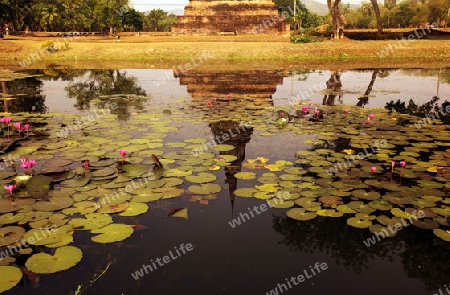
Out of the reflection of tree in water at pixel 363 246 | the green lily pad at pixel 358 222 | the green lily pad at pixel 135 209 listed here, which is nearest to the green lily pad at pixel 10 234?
the green lily pad at pixel 135 209

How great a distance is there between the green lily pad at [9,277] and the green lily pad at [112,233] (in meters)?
0.82

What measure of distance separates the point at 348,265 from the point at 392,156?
12.2 ft

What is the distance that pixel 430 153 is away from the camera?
6832mm

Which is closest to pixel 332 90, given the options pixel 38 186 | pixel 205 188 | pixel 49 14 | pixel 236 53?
pixel 205 188

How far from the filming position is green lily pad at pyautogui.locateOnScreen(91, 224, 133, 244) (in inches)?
157

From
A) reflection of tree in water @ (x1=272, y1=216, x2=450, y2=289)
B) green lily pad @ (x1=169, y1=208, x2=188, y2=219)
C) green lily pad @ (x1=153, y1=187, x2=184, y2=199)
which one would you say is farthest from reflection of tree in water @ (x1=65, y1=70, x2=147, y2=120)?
reflection of tree in water @ (x1=272, y1=216, x2=450, y2=289)

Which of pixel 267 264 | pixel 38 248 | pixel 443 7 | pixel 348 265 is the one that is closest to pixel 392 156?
pixel 348 265

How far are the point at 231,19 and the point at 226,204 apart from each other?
2040 inches

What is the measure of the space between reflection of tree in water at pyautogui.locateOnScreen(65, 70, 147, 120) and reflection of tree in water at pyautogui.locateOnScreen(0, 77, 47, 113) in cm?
121

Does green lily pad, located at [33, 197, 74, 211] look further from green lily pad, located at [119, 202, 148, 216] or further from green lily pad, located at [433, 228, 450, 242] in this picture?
green lily pad, located at [433, 228, 450, 242]

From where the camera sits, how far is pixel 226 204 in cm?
496

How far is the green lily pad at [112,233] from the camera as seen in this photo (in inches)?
157

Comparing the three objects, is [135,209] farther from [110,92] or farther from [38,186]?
Result: [110,92]

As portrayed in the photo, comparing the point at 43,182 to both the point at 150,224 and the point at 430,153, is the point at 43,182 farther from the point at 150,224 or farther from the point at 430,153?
the point at 430,153
